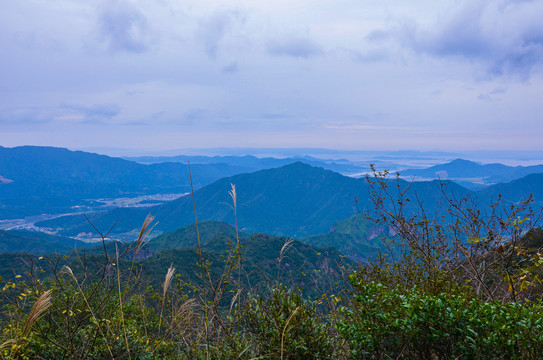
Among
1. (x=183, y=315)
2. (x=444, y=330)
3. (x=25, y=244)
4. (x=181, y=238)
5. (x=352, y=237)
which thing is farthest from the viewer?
(x=352, y=237)

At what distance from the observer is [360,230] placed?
17012cm

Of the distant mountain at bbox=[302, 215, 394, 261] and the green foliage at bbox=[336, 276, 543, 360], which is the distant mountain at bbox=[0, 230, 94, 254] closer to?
the distant mountain at bbox=[302, 215, 394, 261]

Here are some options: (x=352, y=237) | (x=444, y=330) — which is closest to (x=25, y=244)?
(x=352, y=237)

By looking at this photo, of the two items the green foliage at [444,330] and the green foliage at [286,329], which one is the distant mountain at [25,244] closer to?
the green foliage at [286,329]

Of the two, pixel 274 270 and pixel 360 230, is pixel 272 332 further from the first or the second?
pixel 360 230

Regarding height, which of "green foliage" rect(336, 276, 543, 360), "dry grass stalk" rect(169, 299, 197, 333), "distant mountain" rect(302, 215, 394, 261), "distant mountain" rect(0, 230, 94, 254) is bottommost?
"distant mountain" rect(302, 215, 394, 261)

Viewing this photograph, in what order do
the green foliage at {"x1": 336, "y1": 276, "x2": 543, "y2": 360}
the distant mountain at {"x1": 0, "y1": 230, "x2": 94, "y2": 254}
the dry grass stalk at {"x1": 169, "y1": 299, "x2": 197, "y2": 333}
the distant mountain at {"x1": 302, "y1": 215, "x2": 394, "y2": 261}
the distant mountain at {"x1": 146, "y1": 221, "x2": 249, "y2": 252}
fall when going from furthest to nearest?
the distant mountain at {"x1": 302, "y1": 215, "x2": 394, "y2": 261} < the distant mountain at {"x1": 0, "y1": 230, "x2": 94, "y2": 254} < the distant mountain at {"x1": 146, "y1": 221, "x2": 249, "y2": 252} < the dry grass stalk at {"x1": 169, "y1": 299, "x2": 197, "y2": 333} < the green foliage at {"x1": 336, "y1": 276, "x2": 543, "y2": 360}

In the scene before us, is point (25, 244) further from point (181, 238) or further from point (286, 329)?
point (286, 329)

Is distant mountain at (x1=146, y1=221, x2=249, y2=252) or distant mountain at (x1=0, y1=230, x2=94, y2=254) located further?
distant mountain at (x1=0, y1=230, x2=94, y2=254)

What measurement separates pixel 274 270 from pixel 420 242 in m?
71.9

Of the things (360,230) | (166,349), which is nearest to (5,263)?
(166,349)

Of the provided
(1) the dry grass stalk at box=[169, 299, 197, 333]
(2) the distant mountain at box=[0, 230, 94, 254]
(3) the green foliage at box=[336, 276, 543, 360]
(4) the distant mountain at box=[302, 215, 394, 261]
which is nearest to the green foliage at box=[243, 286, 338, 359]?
(3) the green foliage at box=[336, 276, 543, 360]

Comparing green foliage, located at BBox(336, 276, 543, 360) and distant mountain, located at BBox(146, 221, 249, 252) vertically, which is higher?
green foliage, located at BBox(336, 276, 543, 360)

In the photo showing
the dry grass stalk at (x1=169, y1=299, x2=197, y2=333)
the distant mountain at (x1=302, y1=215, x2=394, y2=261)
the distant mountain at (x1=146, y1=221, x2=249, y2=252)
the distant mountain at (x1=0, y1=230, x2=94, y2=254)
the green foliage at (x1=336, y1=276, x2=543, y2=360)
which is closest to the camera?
the green foliage at (x1=336, y1=276, x2=543, y2=360)
